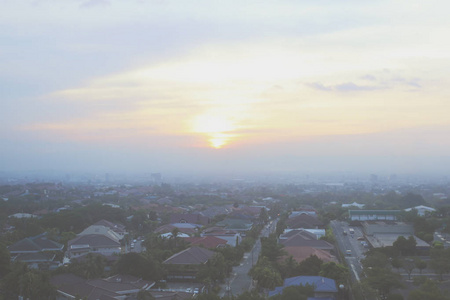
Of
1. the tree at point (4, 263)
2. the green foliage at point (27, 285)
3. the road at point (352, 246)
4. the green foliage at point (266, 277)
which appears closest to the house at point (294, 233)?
the road at point (352, 246)

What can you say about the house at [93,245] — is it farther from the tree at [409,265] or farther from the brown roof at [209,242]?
the tree at [409,265]

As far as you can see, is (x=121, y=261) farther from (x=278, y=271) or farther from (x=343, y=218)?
(x=343, y=218)

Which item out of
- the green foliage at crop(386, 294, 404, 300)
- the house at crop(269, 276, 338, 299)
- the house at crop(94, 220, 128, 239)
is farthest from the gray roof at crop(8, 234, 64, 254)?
the green foliage at crop(386, 294, 404, 300)

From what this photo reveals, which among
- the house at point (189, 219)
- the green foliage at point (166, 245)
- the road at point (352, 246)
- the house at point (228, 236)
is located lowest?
the road at point (352, 246)

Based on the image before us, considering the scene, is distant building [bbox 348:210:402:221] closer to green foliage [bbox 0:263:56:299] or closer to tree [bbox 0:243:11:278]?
tree [bbox 0:243:11:278]

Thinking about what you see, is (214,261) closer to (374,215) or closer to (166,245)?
(166,245)

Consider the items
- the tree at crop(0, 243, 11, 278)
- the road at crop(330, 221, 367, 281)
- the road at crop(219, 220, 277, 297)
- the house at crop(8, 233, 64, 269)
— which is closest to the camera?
the tree at crop(0, 243, 11, 278)

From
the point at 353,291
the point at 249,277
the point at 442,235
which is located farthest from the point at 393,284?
the point at 442,235
